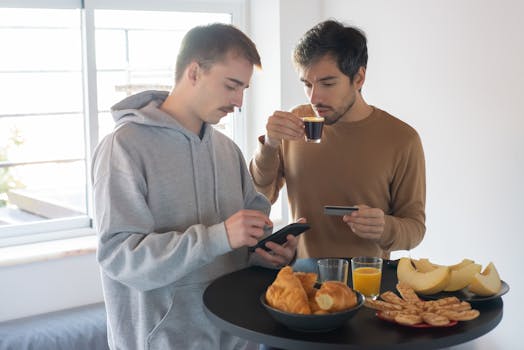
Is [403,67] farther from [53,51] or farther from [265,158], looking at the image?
[53,51]

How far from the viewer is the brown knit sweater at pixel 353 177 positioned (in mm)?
2295

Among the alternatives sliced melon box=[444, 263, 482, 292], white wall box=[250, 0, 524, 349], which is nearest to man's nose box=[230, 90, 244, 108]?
sliced melon box=[444, 263, 482, 292]

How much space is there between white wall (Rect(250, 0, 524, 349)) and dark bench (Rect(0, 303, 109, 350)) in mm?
1586

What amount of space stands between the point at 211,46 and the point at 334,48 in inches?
22.2

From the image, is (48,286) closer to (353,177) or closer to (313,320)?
(353,177)

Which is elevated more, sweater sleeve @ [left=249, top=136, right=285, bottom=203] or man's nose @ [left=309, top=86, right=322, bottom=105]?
man's nose @ [left=309, top=86, right=322, bottom=105]

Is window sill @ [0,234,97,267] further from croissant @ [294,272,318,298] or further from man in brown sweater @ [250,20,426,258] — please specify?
croissant @ [294,272,318,298]

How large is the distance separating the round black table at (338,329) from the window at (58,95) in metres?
2.04

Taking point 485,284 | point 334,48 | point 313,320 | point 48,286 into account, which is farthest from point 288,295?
point 48,286

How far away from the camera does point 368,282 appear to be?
1.79 m

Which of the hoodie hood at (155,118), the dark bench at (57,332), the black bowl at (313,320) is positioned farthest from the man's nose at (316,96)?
the dark bench at (57,332)

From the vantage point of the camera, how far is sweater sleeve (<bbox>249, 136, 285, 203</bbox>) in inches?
93.0

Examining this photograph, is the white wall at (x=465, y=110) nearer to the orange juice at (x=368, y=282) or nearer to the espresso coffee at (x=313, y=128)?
the espresso coffee at (x=313, y=128)

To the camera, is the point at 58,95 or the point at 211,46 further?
the point at 58,95
